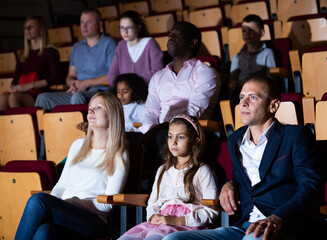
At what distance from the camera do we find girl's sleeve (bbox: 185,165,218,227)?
937 millimetres

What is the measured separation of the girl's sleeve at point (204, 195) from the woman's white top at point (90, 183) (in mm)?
177

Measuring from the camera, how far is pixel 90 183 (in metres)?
1.10

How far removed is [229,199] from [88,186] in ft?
1.19

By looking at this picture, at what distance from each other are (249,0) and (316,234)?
1634 mm

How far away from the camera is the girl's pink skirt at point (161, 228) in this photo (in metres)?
0.93

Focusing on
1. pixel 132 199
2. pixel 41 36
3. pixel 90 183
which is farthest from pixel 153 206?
pixel 41 36

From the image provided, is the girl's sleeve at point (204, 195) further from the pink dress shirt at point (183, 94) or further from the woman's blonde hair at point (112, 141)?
the pink dress shirt at point (183, 94)

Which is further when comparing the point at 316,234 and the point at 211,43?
the point at 211,43

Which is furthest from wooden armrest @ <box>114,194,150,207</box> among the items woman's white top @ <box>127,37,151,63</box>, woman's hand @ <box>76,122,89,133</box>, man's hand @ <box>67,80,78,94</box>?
man's hand @ <box>67,80,78,94</box>

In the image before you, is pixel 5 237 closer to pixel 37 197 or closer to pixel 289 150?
pixel 37 197

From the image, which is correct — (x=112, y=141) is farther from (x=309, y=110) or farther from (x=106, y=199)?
(x=309, y=110)

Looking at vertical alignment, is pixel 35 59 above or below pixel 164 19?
below

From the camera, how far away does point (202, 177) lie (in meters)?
1.00

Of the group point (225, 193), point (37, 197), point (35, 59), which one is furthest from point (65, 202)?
point (35, 59)
